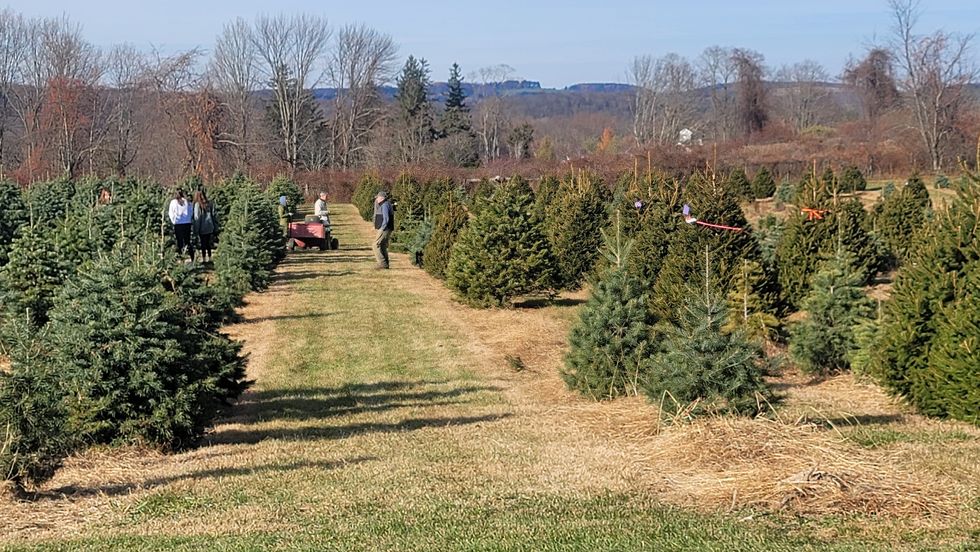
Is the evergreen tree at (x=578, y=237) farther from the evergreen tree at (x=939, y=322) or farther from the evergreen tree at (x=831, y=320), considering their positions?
the evergreen tree at (x=939, y=322)

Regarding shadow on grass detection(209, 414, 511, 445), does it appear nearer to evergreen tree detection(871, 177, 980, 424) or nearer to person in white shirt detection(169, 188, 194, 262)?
evergreen tree detection(871, 177, 980, 424)

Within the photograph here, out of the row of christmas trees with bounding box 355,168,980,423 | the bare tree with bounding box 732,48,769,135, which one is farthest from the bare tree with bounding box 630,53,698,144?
the row of christmas trees with bounding box 355,168,980,423

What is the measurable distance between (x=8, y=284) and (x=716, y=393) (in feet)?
31.8

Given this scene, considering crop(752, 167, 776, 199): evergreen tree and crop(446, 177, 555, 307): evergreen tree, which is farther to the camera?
crop(752, 167, 776, 199): evergreen tree

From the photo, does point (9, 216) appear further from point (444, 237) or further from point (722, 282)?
point (722, 282)

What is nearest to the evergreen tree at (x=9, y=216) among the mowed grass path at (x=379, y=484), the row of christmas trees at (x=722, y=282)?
the row of christmas trees at (x=722, y=282)

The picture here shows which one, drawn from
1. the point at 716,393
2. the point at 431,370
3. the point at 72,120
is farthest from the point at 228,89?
the point at 716,393

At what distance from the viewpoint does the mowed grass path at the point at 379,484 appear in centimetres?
576

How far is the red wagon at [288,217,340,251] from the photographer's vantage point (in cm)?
2841

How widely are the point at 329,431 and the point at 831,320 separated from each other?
854 cm

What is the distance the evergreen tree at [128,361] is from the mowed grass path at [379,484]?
0.24 metres

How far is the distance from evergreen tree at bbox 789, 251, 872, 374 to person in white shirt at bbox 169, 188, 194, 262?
11.4 m

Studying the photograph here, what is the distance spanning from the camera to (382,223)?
23.6 metres

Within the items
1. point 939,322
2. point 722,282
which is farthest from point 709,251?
point 939,322
